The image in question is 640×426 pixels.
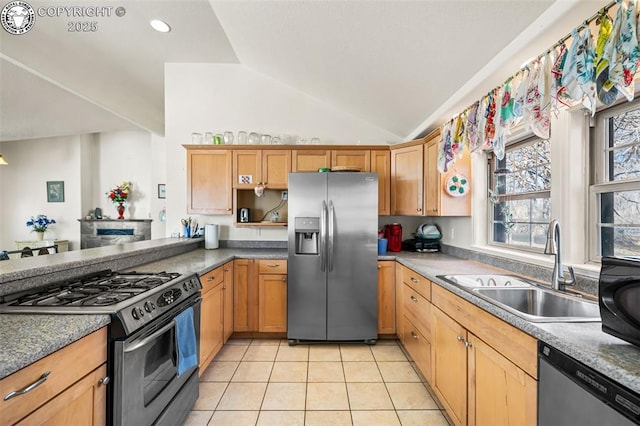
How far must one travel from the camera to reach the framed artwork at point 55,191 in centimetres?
594

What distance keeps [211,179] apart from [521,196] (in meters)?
3.07

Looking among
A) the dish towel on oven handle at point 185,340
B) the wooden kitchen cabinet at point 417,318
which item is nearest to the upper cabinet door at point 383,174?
the wooden kitchen cabinet at point 417,318

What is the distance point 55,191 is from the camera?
5945 mm

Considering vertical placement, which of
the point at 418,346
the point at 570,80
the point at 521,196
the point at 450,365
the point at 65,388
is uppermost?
the point at 570,80

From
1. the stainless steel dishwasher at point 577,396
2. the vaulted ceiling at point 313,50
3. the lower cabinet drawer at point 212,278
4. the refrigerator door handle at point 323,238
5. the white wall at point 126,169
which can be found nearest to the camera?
the stainless steel dishwasher at point 577,396

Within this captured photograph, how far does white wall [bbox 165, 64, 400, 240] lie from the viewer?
353 centimetres

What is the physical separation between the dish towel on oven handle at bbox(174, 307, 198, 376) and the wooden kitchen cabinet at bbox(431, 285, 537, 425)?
1.57m

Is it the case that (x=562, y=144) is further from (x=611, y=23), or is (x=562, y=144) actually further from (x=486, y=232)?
(x=486, y=232)

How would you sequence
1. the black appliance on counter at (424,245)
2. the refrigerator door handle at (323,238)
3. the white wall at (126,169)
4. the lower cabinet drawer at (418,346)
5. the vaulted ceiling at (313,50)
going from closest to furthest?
the vaulted ceiling at (313,50) → the lower cabinet drawer at (418,346) → the refrigerator door handle at (323,238) → the black appliance on counter at (424,245) → the white wall at (126,169)

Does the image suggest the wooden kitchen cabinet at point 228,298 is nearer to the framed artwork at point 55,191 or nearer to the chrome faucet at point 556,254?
the chrome faucet at point 556,254

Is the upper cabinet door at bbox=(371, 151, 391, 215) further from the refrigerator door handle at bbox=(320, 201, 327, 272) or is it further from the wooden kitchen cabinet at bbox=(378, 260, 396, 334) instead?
the refrigerator door handle at bbox=(320, 201, 327, 272)

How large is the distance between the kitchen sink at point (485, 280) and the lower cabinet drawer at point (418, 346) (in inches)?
21.1

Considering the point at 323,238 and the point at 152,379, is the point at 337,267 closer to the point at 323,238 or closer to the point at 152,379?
the point at 323,238

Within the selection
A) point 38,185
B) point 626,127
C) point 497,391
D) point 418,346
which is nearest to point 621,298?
point 497,391
